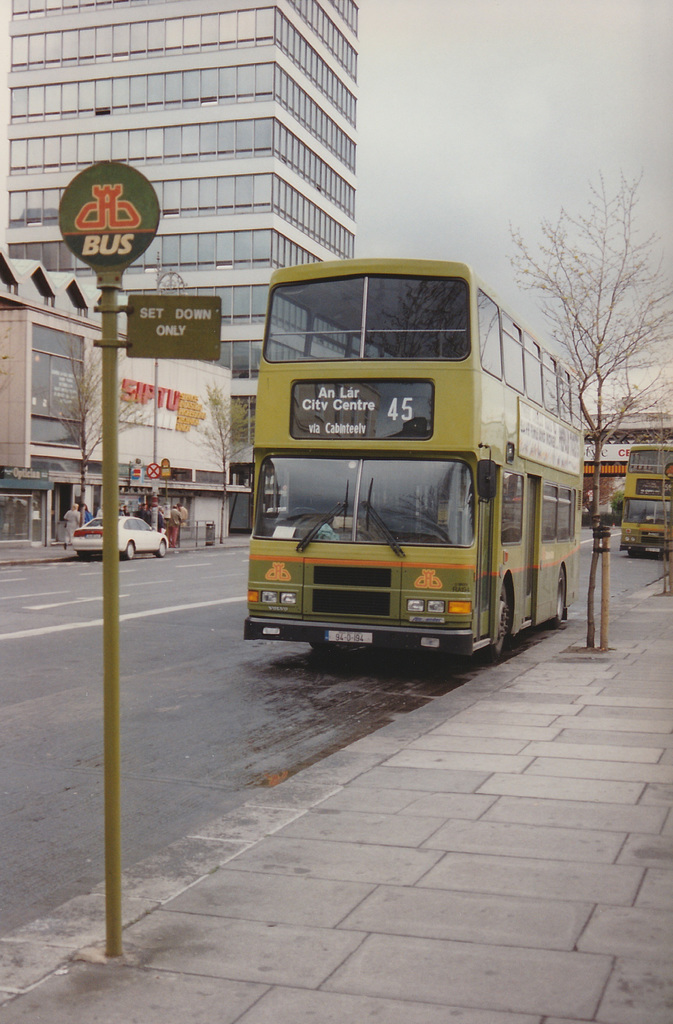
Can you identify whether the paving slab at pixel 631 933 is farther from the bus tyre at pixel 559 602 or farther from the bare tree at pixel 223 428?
the bare tree at pixel 223 428

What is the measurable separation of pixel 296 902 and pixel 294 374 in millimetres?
7804

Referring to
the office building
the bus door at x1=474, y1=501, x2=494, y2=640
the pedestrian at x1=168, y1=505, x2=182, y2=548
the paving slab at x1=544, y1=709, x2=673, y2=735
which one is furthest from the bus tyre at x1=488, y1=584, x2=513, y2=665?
the office building

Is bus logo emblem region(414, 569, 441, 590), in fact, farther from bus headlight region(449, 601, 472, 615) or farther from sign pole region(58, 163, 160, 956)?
sign pole region(58, 163, 160, 956)

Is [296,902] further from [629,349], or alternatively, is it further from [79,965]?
[629,349]

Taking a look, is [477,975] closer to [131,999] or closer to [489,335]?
[131,999]

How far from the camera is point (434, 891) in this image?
14.6 feet

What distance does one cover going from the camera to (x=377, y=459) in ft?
37.2

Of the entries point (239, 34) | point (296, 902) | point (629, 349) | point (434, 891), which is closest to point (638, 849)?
point (434, 891)

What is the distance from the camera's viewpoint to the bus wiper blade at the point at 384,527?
36.7 ft

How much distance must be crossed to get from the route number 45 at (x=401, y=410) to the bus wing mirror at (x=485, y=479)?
0.84m

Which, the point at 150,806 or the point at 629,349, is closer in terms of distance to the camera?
the point at 150,806

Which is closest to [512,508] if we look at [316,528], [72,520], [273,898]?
[316,528]

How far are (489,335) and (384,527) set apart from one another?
2365mm

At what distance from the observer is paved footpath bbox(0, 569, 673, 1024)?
3469 mm
